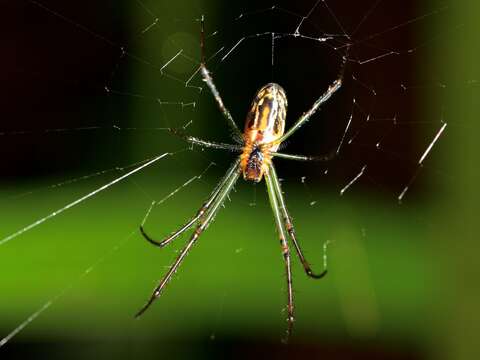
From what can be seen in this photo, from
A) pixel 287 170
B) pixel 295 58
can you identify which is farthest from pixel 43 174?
pixel 295 58

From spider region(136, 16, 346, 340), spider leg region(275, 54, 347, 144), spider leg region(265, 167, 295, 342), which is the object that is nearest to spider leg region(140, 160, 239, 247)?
spider region(136, 16, 346, 340)

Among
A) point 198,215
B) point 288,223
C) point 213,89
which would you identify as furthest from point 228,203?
point 213,89

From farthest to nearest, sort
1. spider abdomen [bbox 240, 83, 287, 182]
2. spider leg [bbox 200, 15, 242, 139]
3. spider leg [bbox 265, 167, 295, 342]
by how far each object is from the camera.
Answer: spider leg [bbox 265, 167, 295, 342] → spider abdomen [bbox 240, 83, 287, 182] → spider leg [bbox 200, 15, 242, 139]

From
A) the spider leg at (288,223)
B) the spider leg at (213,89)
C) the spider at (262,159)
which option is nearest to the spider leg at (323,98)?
the spider at (262,159)

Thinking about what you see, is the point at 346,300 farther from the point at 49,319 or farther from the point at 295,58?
the point at 295,58

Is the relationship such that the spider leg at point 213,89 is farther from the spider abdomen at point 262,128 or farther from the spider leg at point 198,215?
the spider leg at point 198,215

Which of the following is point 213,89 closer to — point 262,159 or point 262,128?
point 262,128

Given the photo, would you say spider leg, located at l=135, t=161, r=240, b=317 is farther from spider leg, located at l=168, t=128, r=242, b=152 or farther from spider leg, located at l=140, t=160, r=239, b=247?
spider leg, located at l=168, t=128, r=242, b=152
